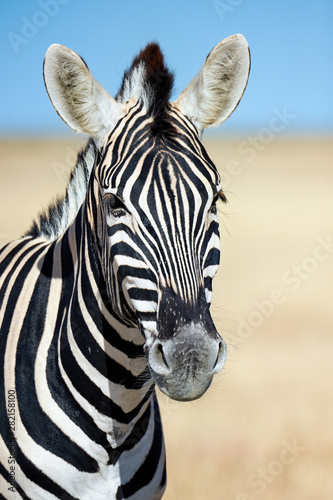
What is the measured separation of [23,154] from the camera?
64062 mm

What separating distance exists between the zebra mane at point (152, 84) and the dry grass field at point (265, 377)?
2.27ft

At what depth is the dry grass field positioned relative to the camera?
7527 mm

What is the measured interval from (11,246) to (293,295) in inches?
544

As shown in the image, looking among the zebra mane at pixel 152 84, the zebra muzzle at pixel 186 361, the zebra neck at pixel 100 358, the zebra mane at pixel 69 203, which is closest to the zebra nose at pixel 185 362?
the zebra muzzle at pixel 186 361

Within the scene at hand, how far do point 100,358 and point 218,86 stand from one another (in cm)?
182

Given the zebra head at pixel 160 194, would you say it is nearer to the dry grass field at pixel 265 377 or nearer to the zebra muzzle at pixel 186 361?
the zebra muzzle at pixel 186 361

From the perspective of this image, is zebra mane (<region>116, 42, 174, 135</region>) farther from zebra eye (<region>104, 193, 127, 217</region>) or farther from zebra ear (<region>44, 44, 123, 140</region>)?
zebra eye (<region>104, 193, 127, 217</region>)

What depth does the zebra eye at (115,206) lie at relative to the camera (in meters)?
3.08

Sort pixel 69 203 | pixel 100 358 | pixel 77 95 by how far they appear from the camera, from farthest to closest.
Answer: pixel 69 203 < pixel 100 358 < pixel 77 95

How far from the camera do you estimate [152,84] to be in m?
3.36

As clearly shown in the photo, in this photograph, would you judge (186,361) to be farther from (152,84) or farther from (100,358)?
(152,84)

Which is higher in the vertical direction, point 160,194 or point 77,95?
point 77,95

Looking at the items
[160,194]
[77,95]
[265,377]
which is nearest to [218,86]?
[77,95]

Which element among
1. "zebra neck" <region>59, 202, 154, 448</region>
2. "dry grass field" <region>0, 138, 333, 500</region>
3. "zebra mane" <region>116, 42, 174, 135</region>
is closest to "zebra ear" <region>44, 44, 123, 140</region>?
"zebra mane" <region>116, 42, 174, 135</region>
